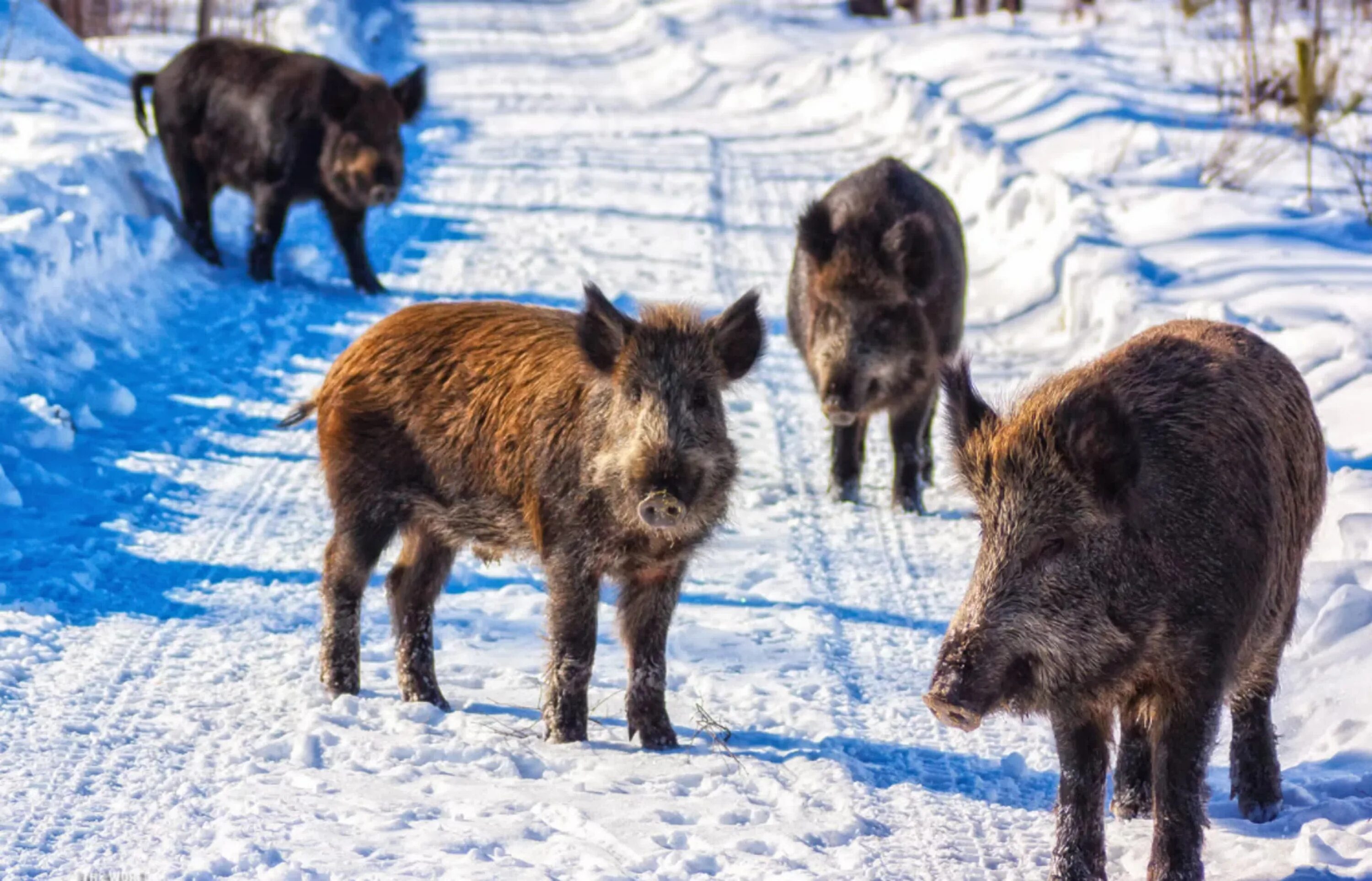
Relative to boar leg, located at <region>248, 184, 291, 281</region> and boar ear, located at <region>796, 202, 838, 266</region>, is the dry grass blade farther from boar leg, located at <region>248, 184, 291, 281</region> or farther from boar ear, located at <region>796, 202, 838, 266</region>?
boar leg, located at <region>248, 184, 291, 281</region>

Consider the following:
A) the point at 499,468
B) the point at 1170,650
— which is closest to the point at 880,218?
the point at 499,468

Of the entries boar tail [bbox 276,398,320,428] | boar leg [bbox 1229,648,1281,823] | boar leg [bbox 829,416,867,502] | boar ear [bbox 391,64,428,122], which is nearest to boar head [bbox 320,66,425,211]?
boar ear [bbox 391,64,428,122]

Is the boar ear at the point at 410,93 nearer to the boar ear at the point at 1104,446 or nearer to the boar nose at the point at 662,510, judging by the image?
the boar nose at the point at 662,510

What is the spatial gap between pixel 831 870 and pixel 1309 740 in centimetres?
197

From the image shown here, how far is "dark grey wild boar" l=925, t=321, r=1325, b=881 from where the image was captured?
4.07 meters

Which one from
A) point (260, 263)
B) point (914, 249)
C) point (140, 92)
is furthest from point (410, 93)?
point (914, 249)

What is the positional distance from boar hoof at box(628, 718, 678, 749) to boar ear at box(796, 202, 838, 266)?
3.65 meters

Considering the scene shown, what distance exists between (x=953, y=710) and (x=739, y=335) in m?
1.85

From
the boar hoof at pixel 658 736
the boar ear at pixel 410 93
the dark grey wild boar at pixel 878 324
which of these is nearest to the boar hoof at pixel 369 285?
the boar ear at pixel 410 93

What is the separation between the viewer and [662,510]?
4.88 m

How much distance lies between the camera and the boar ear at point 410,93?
12.1m

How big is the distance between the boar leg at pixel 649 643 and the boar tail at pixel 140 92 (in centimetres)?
880

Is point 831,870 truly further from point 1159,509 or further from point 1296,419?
point 1296,419

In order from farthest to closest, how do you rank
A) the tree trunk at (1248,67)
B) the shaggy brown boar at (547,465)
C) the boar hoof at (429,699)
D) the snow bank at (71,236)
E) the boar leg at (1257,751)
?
the tree trunk at (1248,67) → the snow bank at (71,236) → the boar hoof at (429,699) → the shaggy brown boar at (547,465) → the boar leg at (1257,751)
